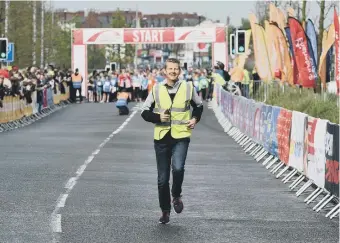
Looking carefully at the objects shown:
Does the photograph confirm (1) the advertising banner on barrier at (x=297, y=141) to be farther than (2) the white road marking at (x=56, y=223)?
Yes

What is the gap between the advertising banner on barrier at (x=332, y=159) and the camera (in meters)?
14.0

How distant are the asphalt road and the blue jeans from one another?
0.31m

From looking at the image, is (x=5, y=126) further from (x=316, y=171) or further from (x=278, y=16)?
(x=316, y=171)

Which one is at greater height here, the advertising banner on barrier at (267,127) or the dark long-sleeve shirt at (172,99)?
the dark long-sleeve shirt at (172,99)

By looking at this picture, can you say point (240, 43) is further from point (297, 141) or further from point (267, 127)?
point (297, 141)

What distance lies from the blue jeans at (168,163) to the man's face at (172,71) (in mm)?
683

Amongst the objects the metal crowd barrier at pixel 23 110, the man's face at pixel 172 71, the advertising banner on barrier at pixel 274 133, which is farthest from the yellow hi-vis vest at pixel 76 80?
the man's face at pixel 172 71

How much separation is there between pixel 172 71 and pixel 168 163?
1.03 meters

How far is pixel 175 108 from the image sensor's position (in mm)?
12844

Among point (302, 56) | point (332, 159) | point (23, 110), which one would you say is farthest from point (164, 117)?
point (23, 110)

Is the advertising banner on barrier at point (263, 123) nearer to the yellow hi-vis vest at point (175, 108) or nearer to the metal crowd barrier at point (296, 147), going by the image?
the metal crowd barrier at point (296, 147)

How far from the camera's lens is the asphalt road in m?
12.1

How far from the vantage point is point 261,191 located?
55.6 ft

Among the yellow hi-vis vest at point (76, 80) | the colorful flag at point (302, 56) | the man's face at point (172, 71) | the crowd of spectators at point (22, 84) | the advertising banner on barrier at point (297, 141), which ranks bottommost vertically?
the yellow hi-vis vest at point (76, 80)
